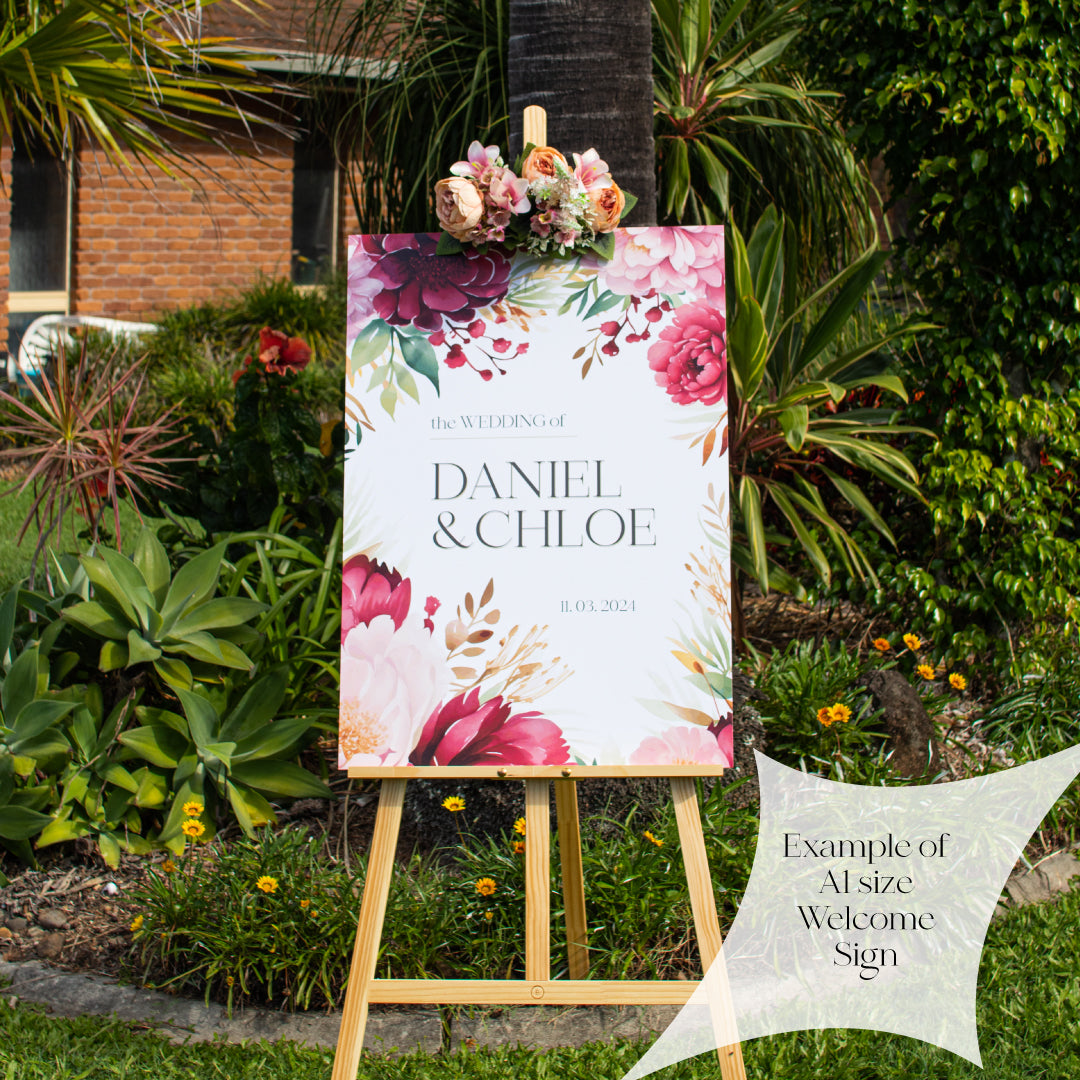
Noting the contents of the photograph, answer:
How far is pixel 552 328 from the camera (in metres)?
2.19

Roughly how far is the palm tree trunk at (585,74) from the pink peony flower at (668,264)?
95cm

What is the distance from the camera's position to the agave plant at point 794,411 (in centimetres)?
346

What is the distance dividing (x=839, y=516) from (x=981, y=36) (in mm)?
1861

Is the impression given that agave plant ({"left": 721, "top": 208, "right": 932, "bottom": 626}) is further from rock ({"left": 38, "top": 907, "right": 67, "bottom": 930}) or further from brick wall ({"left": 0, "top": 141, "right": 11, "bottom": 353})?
brick wall ({"left": 0, "top": 141, "right": 11, "bottom": 353})

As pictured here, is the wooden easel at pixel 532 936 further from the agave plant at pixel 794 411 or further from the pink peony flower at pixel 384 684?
the agave plant at pixel 794 411

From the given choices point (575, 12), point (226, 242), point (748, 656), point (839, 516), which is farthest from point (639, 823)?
point (226, 242)

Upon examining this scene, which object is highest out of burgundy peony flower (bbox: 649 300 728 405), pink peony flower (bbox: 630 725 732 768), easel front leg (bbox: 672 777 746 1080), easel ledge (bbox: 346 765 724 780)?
burgundy peony flower (bbox: 649 300 728 405)

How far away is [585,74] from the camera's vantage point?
9.81ft

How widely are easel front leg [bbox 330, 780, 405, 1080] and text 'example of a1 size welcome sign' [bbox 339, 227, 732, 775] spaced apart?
10 centimetres

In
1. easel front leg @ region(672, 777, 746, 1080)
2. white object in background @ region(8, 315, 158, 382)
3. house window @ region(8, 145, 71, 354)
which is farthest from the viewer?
house window @ region(8, 145, 71, 354)

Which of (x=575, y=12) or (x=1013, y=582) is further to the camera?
(x=1013, y=582)

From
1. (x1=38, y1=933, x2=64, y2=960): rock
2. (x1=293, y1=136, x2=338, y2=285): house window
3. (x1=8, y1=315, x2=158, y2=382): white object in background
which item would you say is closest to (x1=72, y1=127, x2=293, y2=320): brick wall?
(x1=293, y1=136, x2=338, y2=285): house window

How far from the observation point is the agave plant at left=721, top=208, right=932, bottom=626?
136 inches

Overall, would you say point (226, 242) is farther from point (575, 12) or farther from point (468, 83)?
point (575, 12)
